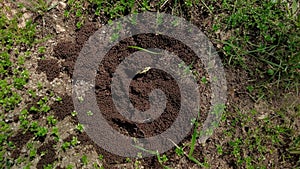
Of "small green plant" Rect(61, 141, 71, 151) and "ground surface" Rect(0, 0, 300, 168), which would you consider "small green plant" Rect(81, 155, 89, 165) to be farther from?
"small green plant" Rect(61, 141, 71, 151)

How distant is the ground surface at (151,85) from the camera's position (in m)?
2.71

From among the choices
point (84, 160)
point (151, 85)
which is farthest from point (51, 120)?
point (151, 85)

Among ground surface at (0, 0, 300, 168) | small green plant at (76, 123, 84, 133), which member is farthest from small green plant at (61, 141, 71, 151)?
small green plant at (76, 123, 84, 133)

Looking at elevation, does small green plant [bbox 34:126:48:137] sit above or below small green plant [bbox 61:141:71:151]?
above

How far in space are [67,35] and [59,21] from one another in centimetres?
15

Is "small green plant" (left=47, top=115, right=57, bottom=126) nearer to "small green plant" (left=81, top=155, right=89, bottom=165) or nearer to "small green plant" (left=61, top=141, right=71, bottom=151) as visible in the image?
"small green plant" (left=61, top=141, right=71, bottom=151)

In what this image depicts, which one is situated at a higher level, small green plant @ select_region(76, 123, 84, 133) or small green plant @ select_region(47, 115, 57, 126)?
small green plant @ select_region(47, 115, 57, 126)

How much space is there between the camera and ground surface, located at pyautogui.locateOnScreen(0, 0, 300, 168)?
2.71m

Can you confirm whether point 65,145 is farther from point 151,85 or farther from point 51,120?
point 151,85

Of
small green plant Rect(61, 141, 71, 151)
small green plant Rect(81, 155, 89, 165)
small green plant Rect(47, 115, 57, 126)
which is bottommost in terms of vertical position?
small green plant Rect(81, 155, 89, 165)

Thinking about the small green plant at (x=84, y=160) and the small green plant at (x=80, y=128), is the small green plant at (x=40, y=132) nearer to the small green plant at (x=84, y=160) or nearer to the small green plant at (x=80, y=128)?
the small green plant at (x=80, y=128)

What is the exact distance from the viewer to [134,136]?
2781 mm

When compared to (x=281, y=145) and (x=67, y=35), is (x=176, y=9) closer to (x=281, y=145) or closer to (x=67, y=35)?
(x=67, y=35)

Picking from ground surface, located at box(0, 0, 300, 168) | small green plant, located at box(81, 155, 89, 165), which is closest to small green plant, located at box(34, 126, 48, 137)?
ground surface, located at box(0, 0, 300, 168)
